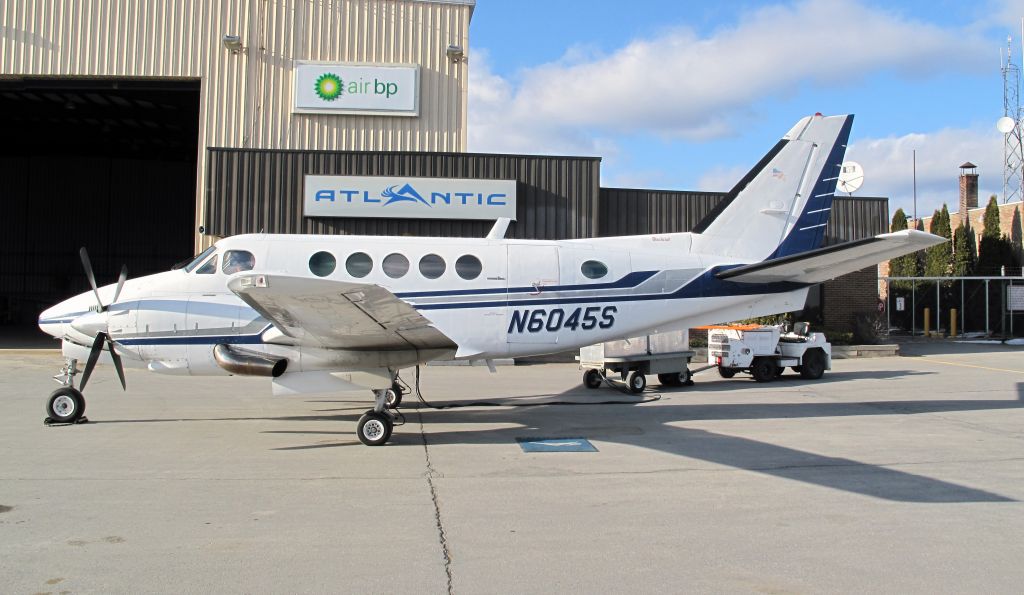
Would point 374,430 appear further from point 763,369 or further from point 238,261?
point 763,369

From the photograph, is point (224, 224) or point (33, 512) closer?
point (33, 512)

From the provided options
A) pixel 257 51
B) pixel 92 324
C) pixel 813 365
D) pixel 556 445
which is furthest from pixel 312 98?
pixel 556 445

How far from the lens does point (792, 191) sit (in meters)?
13.0

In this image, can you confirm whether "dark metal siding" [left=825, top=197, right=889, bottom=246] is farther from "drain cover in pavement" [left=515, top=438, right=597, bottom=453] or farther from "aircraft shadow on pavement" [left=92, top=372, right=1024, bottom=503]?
"drain cover in pavement" [left=515, top=438, right=597, bottom=453]

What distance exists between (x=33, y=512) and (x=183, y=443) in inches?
125

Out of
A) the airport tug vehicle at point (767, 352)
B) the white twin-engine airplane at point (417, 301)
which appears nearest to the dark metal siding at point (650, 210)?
the airport tug vehicle at point (767, 352)

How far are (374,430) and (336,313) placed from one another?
5.85 feet

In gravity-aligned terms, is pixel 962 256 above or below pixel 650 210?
below

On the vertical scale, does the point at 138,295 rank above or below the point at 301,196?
below

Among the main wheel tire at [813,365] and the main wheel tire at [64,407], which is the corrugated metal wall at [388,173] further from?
the main wheel tire at [64,407]

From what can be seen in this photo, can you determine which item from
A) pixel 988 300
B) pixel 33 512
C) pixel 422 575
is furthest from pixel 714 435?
pixel 988 300

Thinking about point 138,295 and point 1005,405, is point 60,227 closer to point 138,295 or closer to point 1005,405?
point 138,295

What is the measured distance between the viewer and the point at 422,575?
493 centimetres

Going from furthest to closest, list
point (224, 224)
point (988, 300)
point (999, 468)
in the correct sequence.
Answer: point (988, 300) < point (224, 224) < point (999, 468)
